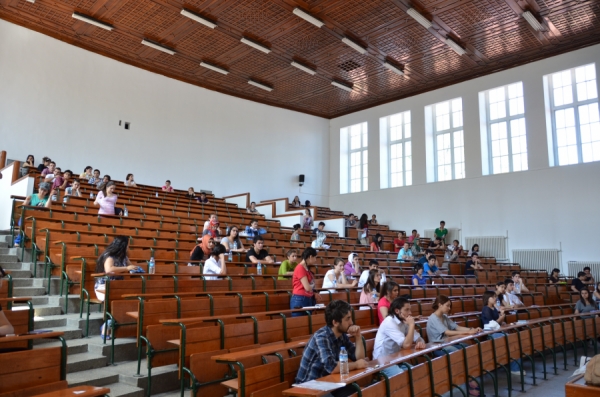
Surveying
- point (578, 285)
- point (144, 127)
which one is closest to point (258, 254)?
point (578, 285)

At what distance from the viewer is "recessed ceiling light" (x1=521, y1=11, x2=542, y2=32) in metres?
9.16

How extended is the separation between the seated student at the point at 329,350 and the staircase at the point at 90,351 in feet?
3.89

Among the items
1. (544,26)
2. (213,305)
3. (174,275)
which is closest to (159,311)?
(213,305)

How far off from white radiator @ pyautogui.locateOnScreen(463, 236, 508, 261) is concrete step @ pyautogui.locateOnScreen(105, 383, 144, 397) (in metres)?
10.4

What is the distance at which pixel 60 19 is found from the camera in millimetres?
9734

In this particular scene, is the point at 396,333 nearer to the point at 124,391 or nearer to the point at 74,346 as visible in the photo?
the point at 124,391

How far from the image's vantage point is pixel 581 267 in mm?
10234

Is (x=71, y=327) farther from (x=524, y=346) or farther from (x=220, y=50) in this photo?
(x=220, y=50)

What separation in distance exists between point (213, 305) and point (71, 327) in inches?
50.2

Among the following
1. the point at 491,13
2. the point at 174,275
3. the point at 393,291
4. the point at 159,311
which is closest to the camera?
the point at 159,311

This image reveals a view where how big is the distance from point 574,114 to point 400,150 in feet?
15.8

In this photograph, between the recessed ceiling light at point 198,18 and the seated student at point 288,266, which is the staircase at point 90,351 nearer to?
the seated student at point 288,266

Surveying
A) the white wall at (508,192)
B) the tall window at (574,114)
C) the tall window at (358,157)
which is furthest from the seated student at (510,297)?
the tall window at (358,157)

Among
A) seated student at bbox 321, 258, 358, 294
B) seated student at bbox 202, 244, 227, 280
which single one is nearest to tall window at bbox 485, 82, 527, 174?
seated student at bbox 321, 258, 358, 294
